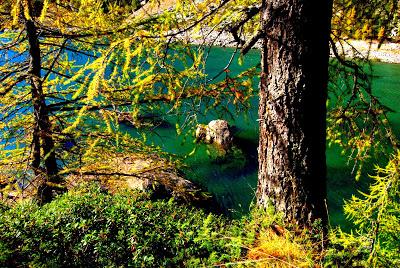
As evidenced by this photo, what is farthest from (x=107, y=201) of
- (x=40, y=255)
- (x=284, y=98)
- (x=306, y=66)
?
(x=306, y=66)

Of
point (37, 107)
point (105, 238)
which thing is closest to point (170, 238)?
point (105, 238)

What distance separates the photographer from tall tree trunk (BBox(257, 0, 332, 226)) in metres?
2.79

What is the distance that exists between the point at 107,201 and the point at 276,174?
2503 millimetres

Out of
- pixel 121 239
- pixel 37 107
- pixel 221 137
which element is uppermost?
pixel 37 107

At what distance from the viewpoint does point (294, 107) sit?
116 inches

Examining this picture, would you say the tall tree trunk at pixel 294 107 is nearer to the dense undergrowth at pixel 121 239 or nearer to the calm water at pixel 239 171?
the dense undergrowth at pixel 121 239

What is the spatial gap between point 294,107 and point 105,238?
2.43m

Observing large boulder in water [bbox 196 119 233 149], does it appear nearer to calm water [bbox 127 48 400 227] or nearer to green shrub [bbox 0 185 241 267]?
calm water [bbox 127 48 400 227]

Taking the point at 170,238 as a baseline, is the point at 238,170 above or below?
below

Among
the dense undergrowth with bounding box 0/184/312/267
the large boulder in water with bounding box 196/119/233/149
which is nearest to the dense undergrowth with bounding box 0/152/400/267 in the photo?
the dense undergrowth with bounding box 0/184/312/267

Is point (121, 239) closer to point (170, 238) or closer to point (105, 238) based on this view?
point (105, 238)

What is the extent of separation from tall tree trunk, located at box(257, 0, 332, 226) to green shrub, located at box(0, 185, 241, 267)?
67 centimetres

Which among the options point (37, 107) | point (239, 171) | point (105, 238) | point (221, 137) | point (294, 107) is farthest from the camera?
point (221, 137)

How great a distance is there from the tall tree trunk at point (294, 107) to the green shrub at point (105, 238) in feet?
2.19
